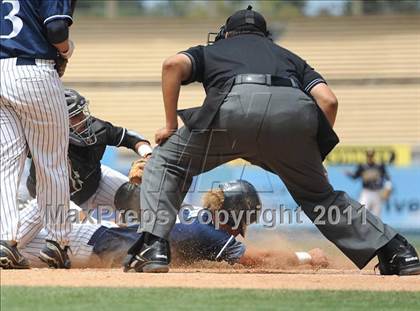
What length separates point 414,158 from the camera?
22.6 meters

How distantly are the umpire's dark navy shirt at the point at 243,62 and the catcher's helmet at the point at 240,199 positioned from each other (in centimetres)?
137

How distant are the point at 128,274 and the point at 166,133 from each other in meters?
1.05

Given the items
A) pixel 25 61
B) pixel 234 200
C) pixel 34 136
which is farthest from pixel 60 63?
pixel 234 200

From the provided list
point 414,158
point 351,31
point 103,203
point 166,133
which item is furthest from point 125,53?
point 166,133

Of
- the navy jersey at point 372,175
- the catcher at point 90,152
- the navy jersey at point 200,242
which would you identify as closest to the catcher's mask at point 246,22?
the catcher at point 90,152

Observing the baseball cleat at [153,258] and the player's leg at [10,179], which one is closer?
the player's leg at [10,179]

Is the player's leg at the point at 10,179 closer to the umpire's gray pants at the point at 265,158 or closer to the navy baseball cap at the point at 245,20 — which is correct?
the umpire's gray pants at the point at 265,158

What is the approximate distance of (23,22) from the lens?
251 inches

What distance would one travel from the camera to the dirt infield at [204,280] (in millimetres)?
5762

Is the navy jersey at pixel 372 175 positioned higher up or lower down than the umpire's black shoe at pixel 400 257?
lower down

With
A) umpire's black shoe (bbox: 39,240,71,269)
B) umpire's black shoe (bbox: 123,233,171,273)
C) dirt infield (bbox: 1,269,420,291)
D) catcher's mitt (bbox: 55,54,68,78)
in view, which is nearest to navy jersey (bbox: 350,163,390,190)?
dirt infield (bbox: 1,269,420,291)

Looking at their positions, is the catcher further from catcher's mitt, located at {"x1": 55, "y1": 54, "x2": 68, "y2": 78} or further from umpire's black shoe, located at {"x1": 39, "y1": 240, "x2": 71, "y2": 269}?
catcher's mitt, located at {"x1": 55, "y1": 54, "x2": 68, "y2": 78}

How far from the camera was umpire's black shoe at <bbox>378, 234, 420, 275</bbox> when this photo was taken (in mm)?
6859

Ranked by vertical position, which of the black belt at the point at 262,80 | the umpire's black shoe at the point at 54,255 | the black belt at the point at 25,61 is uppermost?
the black belt at the point at 25,61
